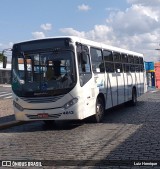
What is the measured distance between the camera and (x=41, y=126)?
13.4 meters

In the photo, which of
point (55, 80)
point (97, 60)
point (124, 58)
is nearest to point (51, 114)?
point (55, 80)

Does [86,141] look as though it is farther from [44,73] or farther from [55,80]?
[44,73]

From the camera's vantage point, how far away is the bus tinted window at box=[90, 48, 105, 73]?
13320 millimetres

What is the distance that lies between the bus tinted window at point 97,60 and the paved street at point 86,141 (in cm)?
198

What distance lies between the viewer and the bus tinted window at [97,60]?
524 inches

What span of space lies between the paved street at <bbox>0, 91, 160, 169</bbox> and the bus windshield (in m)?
1.33

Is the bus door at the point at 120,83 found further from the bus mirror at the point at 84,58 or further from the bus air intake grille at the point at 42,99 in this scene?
the bus air intake grille at the point at 42,99

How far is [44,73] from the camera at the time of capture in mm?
11875

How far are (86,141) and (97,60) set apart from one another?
16.1 ft

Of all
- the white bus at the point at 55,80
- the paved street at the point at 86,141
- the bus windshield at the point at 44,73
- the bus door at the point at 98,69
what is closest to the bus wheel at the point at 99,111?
the white bus at the point at 55,80

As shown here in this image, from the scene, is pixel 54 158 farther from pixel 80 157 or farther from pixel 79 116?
pixel 79 116

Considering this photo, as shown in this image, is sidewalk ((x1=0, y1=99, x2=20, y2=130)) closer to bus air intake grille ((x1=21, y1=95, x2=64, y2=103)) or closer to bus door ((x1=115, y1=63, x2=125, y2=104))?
bus air intake grille ((x1=21, y1=95, x2=64, y2=103))

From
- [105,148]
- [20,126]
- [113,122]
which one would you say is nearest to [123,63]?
[113,122]

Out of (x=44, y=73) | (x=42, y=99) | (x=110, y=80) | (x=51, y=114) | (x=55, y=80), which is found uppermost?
(x=44, y=73)
